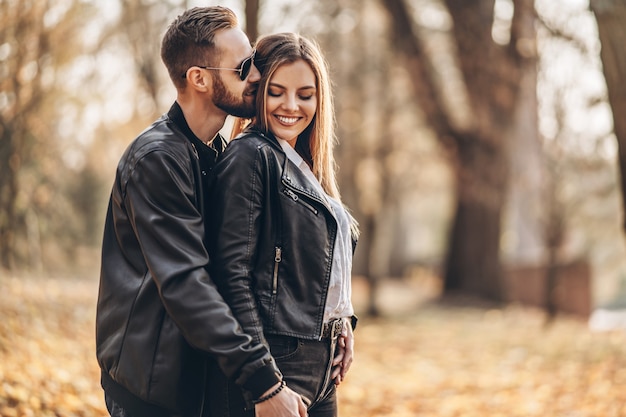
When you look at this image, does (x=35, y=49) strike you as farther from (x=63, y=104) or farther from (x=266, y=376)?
(x=266, y=376)

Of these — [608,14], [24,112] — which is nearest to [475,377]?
[608,14]

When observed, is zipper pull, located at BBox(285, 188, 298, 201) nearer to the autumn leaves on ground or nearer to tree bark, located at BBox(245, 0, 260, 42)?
the autumn leaves on ground

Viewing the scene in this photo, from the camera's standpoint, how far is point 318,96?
290cm

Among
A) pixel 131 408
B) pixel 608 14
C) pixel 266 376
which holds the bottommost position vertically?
pixel 131 408

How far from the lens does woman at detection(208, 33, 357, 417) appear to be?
2.51m

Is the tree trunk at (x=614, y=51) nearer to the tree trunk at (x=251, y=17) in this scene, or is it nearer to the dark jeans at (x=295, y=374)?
the tree trunk at (x=251, y=17)

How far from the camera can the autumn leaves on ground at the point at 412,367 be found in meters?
5.88

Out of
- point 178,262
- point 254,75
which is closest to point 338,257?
point 178,262

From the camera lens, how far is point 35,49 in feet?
28.7

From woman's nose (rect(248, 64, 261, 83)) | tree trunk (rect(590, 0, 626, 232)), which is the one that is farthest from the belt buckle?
tree trunk (rect(590, 0, 626, 232))

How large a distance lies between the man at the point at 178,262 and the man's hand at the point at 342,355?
41 centimetres

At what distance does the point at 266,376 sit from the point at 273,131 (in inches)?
36.7

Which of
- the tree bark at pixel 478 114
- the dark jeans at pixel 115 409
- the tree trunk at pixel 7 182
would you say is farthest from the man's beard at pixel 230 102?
the tree bark at pixel 478 114

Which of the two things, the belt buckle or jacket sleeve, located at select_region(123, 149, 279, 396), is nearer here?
jacket sleeve, located at select_region(123, 149, 279, 396)
